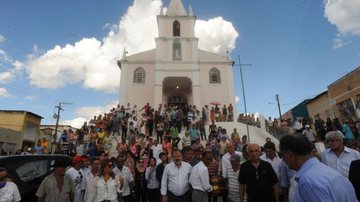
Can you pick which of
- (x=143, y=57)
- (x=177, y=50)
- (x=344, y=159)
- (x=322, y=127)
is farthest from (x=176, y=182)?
(x=143, y=57)

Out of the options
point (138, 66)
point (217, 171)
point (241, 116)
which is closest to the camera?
point (217, 171)

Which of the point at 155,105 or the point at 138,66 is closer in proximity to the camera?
the point at 155,105

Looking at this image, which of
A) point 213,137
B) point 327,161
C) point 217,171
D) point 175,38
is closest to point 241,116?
point 213,137

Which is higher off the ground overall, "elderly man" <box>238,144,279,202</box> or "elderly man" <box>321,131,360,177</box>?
"elderly man" <box>321,131,360,177</box>

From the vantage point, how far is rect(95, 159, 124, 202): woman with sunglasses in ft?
14.4

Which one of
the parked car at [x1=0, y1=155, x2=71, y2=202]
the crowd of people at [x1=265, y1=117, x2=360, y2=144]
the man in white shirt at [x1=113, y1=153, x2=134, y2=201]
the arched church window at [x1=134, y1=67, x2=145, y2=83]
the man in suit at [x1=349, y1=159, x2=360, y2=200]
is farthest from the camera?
the arched church window at [x1=134, y1=67, x2=145, y2=83]

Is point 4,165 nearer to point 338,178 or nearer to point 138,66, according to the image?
point 338,178

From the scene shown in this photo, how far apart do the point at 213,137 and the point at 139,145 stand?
3.43 meters

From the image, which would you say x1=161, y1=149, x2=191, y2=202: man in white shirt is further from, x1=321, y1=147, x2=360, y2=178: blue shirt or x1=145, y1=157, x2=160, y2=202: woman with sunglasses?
x1=321, y1=147, x2=360, y2=178: blue shirt

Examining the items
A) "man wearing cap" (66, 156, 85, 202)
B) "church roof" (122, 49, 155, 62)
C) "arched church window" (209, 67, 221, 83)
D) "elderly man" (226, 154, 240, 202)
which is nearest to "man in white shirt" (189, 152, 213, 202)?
"elderly man" (226, 154, 240, 202)

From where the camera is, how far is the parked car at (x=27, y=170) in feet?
13.4

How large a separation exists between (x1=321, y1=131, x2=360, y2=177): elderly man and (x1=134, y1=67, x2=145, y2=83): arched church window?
20674 millimetres

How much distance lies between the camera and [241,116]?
19531mm

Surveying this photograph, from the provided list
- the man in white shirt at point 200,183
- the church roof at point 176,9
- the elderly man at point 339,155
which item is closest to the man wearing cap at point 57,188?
the man in white shirt at point 200,183
